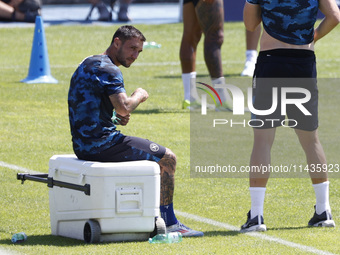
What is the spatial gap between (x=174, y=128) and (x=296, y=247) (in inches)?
216

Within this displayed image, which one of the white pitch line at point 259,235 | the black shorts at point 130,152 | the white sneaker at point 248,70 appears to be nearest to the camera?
the white pitch line at point 259,235

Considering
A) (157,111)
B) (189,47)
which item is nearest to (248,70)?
(157,111)

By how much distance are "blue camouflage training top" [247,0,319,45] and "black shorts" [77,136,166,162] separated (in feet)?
4.00

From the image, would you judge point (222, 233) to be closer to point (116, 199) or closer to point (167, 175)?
point (167, 175)

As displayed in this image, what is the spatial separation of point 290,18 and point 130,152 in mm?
1513

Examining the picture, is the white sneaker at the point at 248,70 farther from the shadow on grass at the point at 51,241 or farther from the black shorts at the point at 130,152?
the shadow on grass at the point at 51,241

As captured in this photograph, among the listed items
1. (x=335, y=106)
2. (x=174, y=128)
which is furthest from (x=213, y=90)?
(x=335, y=106)

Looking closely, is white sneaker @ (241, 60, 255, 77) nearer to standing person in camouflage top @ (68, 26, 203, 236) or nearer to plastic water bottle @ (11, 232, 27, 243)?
standing person in camouflage top @ (68, 26, 203, 236)

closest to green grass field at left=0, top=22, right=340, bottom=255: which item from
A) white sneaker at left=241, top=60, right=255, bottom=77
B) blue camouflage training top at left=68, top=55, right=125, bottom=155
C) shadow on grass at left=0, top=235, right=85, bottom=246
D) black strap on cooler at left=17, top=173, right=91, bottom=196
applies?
shadow on grass at left=0, top=235, right=85, bottom=246

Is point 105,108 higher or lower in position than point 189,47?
lower

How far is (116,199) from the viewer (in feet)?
20.3

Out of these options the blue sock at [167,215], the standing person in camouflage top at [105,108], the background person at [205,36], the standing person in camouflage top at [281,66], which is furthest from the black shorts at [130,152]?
the background person at [205,36]

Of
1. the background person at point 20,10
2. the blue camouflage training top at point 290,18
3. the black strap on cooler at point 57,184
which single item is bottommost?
the black strap on cooler at point 57,184

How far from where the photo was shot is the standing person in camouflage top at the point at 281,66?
6.72 m
